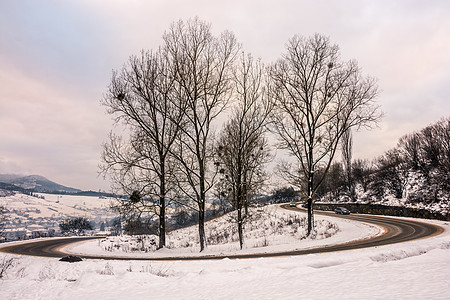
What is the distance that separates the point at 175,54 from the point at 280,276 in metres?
16.5

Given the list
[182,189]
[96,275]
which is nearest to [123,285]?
[96,275]

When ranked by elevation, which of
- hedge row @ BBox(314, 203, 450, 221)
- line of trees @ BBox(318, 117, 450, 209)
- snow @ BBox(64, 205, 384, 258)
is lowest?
snow @ BBox(64, 205, 384, 258)

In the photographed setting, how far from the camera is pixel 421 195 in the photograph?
48.3 metres

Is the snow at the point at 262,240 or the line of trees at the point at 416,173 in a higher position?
the line of trees at the point at 416,173

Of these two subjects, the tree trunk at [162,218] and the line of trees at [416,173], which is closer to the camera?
the tree trunk at [162,218]

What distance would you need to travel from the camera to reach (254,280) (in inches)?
359

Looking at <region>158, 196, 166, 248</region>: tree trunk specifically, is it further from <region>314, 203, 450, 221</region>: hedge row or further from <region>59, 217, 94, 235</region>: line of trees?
<region>59, 217, 94, 235</region>: line of trees

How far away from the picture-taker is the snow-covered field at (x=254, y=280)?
7066 mm

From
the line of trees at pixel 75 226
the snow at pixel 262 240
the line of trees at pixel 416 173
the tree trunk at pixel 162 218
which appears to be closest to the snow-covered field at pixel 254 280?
the snow at pixel 262 240

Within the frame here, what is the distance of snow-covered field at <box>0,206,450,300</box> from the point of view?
7066mm

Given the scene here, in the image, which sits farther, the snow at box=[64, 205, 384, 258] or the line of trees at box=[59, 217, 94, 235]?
the line of trees at box=[59, 217, 94, 235]

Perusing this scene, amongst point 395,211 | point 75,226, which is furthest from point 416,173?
point 75,226

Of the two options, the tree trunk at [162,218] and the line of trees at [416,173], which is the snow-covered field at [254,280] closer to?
the tree trunk at [162,218]

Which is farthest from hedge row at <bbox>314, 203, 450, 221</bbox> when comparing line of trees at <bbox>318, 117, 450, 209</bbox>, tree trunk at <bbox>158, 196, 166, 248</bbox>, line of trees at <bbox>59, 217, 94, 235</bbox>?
line of trees at <bbox>59, 217, 94, 235</bbox>
